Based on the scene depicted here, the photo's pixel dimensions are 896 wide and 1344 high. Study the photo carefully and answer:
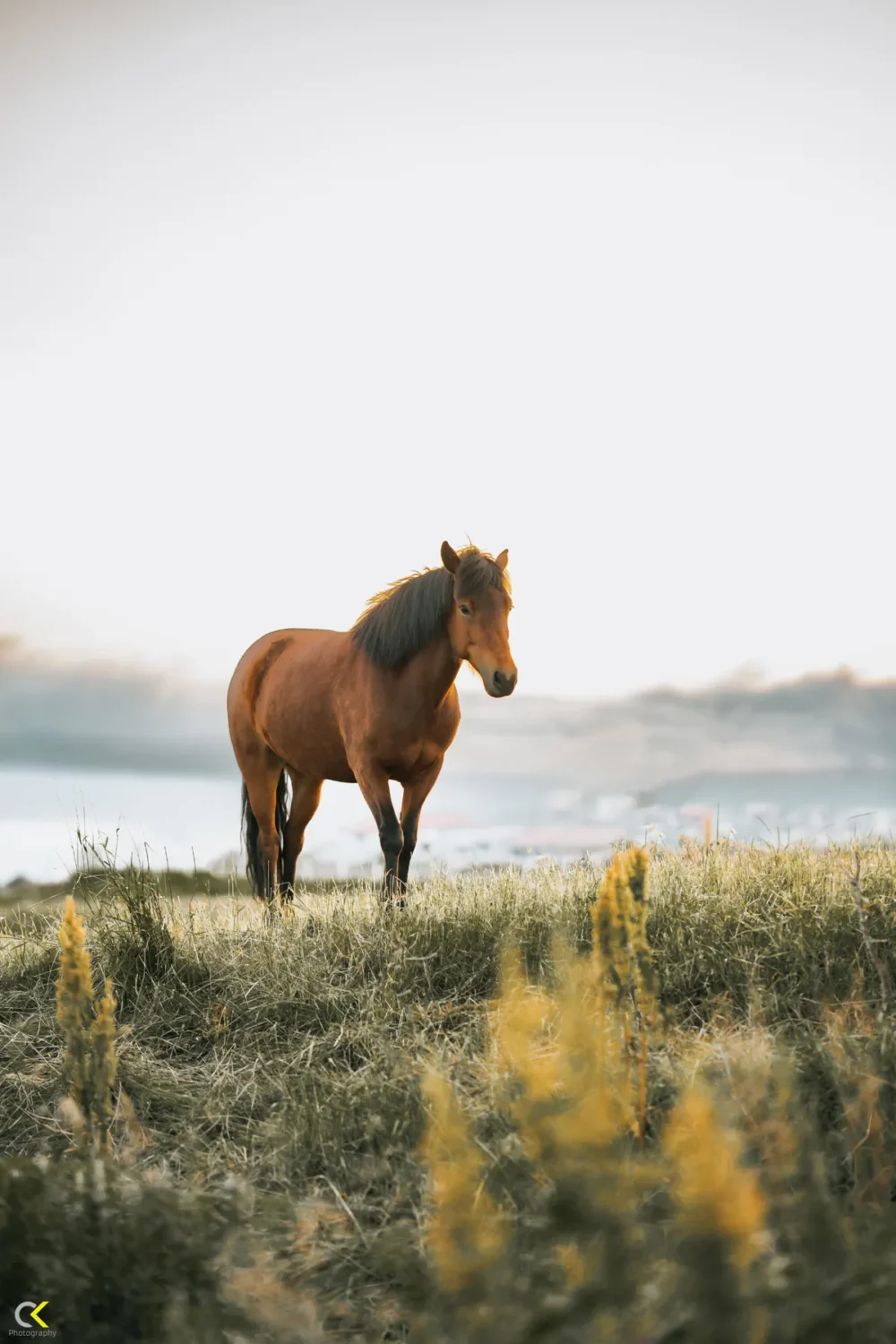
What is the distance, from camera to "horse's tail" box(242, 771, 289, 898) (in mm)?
8516

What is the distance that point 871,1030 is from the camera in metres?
3.98

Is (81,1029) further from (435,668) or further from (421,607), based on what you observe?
(421,607)

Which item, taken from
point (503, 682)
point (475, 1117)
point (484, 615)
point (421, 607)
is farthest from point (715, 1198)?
point (421, 607)

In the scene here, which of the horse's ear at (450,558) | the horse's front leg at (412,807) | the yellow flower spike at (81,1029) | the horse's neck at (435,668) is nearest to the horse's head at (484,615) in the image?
the horse's ear at (450,558)

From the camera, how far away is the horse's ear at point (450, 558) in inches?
246

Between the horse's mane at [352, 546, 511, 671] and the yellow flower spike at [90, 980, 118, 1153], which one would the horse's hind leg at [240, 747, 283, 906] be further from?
the yellow flower spike at [90, 980, 118, 1153]

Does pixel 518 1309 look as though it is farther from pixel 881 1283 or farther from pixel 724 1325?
pixel 881 1283

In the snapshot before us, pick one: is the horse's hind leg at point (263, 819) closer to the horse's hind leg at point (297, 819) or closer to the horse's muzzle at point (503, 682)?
the horse's hind leg at point (297, 819)

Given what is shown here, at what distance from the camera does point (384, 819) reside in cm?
664

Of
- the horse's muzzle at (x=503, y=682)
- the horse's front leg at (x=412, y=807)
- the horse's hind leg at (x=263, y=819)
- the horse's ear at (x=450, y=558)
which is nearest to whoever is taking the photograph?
the horse's muzzle at (x=503, y=682)

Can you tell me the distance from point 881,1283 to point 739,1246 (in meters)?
0.56

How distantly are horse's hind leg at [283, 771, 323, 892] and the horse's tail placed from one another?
0.15 feet

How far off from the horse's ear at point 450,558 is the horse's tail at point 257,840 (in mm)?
3043

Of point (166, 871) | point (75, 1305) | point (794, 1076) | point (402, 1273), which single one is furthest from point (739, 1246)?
point (166, 871)
